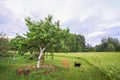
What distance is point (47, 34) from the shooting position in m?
19.9

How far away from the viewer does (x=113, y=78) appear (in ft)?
32.4

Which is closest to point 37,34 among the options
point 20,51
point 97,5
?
point 20,51

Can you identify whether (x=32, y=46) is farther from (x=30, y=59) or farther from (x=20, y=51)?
(x=30, y=59)

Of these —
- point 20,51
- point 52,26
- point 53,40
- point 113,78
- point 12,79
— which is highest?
point 52,26

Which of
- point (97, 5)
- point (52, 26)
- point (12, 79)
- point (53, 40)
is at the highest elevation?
point (97, 5)

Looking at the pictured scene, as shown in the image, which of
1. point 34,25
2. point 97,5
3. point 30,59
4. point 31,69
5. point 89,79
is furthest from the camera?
point 30,59

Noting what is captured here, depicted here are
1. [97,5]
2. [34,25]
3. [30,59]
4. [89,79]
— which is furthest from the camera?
[30,59]

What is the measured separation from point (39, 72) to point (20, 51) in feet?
18.9

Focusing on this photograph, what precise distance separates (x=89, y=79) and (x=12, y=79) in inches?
311

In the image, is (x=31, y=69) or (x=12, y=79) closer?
(x=12, y=79)

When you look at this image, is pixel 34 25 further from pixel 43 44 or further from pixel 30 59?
pixel 30 59

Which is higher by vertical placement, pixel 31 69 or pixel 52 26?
pixel 52 26

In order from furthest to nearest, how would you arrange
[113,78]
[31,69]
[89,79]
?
[31,69], [89,79], [113,78]

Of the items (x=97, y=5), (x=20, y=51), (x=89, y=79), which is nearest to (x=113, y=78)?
(x=89, y=79)
